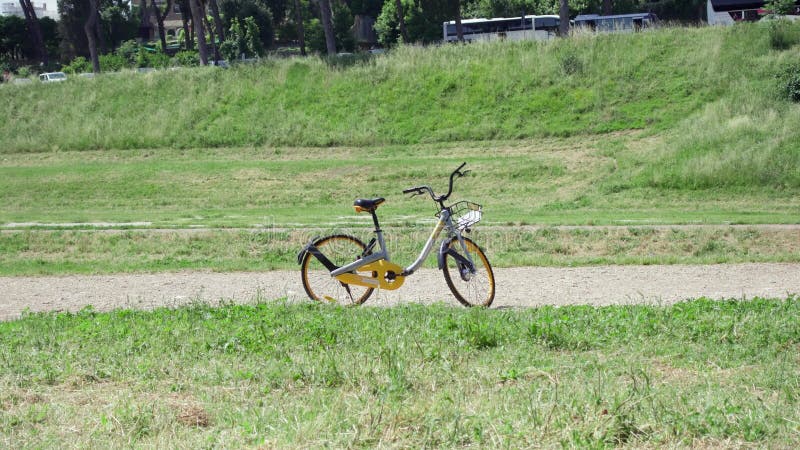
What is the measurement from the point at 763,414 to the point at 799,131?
1960cm

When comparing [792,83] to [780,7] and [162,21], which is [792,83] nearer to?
[780,7]

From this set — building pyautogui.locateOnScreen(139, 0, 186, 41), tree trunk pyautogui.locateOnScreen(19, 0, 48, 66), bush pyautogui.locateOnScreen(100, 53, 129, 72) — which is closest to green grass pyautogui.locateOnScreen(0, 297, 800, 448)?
bush pyautogui.locateOnScreen(100, 53, 129, 72)

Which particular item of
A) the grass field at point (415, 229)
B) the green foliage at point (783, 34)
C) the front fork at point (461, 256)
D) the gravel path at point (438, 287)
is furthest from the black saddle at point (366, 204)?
the green foliage at point (783, 34)

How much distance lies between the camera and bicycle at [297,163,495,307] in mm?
9547

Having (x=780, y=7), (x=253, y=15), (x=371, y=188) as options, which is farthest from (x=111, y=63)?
(x=780, y=7)

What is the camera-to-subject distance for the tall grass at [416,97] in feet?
98.1

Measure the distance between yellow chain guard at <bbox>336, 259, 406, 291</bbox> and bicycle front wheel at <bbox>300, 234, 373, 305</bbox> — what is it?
0.51 feet

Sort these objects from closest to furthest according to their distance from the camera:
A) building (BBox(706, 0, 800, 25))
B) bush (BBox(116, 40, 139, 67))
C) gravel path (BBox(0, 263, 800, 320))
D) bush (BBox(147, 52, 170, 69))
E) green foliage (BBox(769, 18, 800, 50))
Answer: gravel path (BBox(0, 263, 800, 320)) → green foliage (BBox(769, 18, 800, 50)) → building (BBox(706, 0, 800, 25)) → bush (BBox(147, 52, 170, 69)) → bush (BBox(116, 40, 139, 67))

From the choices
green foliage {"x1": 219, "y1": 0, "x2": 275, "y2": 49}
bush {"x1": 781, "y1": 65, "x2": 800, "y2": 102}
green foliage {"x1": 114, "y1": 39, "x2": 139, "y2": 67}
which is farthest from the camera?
green foliage {"x1": 219, "y1": 0, "x2": 275, "y2": 49}

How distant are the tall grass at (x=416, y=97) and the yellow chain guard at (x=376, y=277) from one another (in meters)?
19.8

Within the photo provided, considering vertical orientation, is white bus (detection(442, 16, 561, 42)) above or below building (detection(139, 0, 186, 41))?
below

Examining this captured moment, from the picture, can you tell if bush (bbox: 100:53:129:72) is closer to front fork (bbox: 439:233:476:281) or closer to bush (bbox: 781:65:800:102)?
bush (bbox: 781:65:800:102)

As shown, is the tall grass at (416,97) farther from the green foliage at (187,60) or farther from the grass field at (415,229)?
the green foliage at (187,60)

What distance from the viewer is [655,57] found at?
3186 cm
